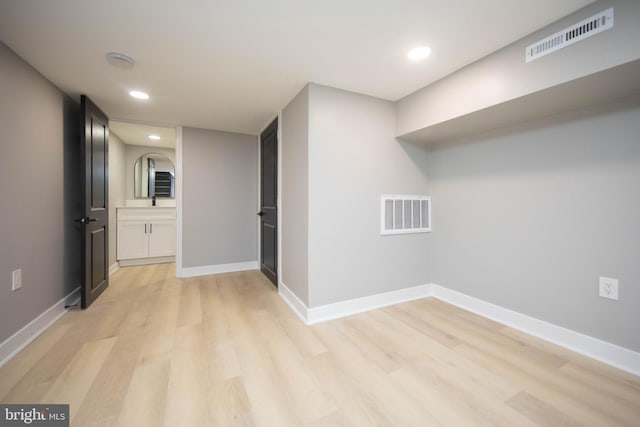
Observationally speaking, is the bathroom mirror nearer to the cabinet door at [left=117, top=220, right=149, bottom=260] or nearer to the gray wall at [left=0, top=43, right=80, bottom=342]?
the cabinet door at [left=117, top=220, right=149, bottom=260]

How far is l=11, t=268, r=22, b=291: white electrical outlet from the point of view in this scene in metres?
1.75

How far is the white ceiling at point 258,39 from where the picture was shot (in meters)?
1.36

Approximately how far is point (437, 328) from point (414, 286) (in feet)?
2.21

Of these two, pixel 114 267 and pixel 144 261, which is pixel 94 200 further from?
pixel 144 261

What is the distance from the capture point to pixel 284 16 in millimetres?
1424

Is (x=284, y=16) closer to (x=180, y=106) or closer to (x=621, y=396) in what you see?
(x=180, y=106)

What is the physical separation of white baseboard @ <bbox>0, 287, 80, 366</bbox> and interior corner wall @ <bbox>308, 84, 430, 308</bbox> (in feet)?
6.68

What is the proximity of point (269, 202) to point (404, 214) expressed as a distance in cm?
176

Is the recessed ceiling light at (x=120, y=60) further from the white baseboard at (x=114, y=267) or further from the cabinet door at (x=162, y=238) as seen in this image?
the white baseboard at (x=114, y=267)

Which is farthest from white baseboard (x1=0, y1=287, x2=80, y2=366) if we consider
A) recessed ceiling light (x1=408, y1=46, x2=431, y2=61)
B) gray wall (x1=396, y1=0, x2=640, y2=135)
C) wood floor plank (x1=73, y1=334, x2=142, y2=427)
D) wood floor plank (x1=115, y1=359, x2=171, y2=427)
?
gray wall (x1=396, y1=0, x2=640, y2=135)

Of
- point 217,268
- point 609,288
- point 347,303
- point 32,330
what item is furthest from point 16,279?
point 609,288

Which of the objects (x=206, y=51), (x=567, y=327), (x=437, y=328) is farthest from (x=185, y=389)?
(x=567, y=327)

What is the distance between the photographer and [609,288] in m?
1.63

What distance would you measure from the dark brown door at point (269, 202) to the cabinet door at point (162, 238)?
164 cm
